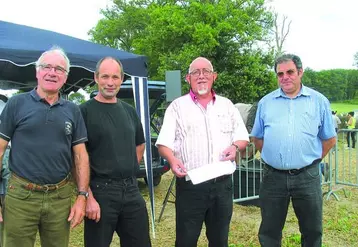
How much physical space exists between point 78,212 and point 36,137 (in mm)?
583

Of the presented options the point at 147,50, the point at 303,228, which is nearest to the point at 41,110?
the point at 303,228

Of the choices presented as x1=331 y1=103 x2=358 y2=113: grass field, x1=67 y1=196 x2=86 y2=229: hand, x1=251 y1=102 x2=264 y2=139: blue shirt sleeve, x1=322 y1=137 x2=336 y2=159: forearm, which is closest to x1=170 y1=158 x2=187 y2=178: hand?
x1=67 y1=196 x2=86 y2=229: hand

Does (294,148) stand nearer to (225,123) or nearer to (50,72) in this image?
(225,123)

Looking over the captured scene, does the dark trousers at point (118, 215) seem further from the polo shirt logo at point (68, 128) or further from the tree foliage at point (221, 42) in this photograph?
the tree foliage at point (221, 42)

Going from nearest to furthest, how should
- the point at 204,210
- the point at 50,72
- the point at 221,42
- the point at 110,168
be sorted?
the point at 50,72 → the point at 110,168 → the point at 204,210 → the point at 221,42

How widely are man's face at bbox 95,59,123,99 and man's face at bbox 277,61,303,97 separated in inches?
54.8

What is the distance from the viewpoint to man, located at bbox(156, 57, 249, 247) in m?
2.75

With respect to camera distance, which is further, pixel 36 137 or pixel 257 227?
pixel 257 227

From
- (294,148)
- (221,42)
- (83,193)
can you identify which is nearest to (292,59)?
(294,148)

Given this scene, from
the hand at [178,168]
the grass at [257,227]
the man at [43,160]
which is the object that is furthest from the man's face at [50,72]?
the grass at [257,227]

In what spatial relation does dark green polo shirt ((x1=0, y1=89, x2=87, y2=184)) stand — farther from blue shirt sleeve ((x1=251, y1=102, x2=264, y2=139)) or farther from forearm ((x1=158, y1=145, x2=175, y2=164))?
blue shirt sleeve ((x1=251, y1=102, x2=264, y2=139))

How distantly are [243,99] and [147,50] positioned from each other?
967cm

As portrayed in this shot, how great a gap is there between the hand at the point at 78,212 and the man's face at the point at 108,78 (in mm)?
755

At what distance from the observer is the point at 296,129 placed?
2904 millimetres
